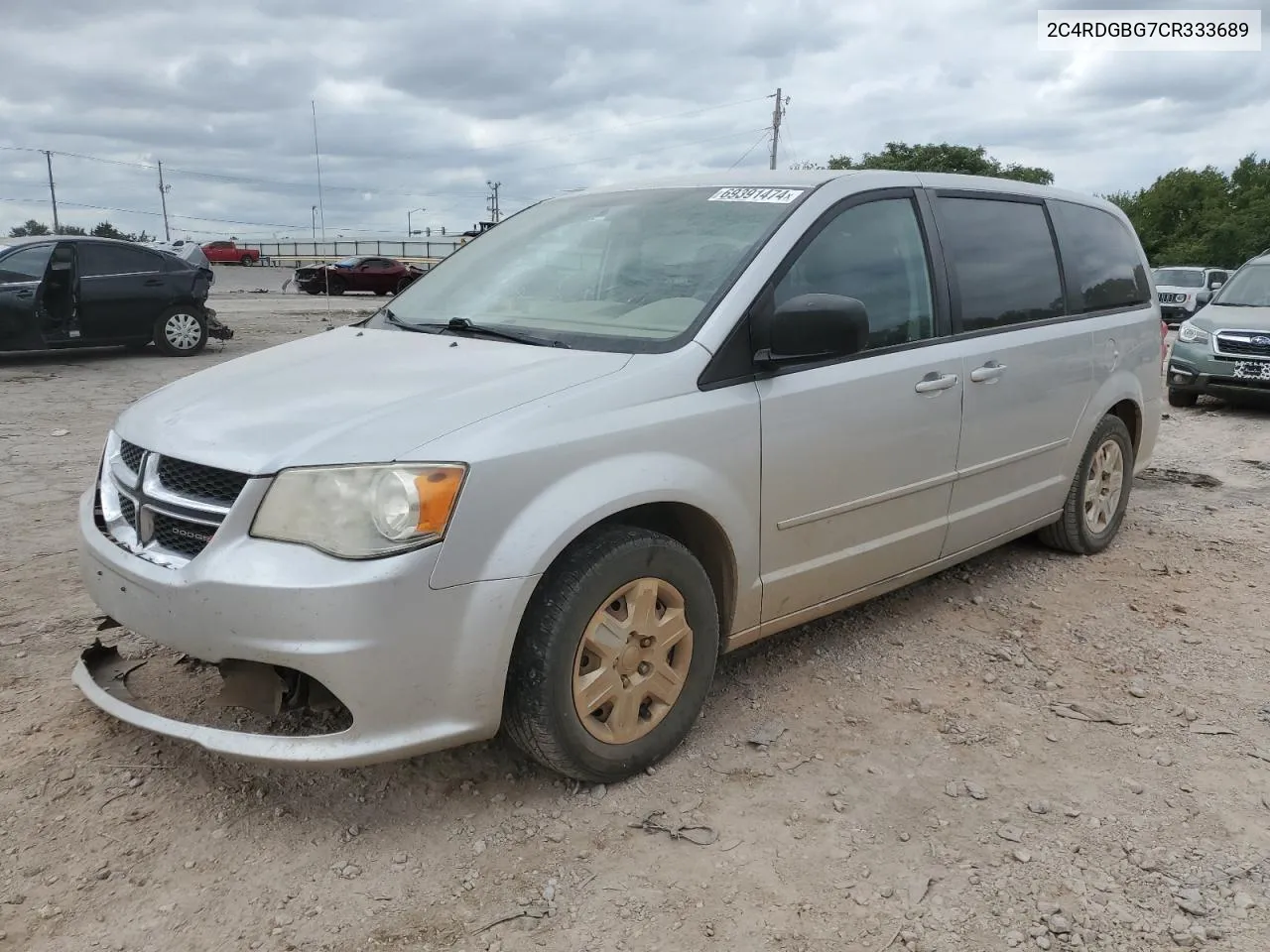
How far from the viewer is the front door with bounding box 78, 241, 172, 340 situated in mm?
11836

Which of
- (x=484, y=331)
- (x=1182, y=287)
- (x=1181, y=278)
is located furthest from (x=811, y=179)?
(x=1181, y=278)

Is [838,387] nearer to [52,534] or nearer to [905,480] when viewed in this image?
[905,480]

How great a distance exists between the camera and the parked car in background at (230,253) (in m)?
52.7

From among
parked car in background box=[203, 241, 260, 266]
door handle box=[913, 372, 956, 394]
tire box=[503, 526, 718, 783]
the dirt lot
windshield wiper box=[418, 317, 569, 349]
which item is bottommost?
the dirt lot

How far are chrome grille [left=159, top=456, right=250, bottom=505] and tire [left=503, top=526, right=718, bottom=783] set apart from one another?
0.78 m

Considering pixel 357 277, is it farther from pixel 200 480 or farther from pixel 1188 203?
pixel 1188 203

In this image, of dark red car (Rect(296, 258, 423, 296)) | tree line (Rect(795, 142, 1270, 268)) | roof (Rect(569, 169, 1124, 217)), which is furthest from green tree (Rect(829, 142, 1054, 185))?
roof (Rect(569, 169, 1124, 217))

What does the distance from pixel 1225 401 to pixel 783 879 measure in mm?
10468

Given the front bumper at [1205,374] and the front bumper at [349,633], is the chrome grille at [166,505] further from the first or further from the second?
the front bumper at [1205,374]

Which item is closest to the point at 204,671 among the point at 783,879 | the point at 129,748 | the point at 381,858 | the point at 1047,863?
the point at 129,748

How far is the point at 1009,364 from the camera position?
3.99 m

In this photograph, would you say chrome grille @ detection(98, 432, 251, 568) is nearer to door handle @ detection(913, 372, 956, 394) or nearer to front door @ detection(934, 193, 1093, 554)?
door handle @ detection(913, 372, 956, 394)

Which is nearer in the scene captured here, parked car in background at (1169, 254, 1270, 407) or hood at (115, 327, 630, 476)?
hood at (115, 327, 630, 476)

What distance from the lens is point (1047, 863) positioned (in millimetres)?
2533
